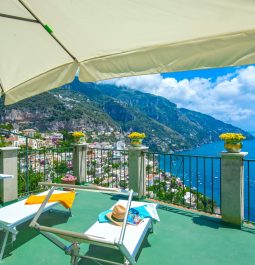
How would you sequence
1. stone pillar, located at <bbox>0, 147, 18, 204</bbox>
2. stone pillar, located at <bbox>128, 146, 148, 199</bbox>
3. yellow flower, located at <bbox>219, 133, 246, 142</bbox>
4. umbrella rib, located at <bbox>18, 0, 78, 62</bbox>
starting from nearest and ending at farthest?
umbrella rib, located at <bbox>18, 0, 78, 62</bbox>, yellow flower, located at <bbox>219, 133, 246, 142</bbox>, stone pillar, located at <bbox>0, 147, 18, 204</bbox>, stone pillar, located at <bbox>128, 146, 148, 199</bbox>

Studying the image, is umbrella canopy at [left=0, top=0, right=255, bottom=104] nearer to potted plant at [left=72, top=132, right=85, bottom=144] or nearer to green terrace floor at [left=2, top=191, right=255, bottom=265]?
green terrace floor at [left=2, top=191, right=255, bottom=265]

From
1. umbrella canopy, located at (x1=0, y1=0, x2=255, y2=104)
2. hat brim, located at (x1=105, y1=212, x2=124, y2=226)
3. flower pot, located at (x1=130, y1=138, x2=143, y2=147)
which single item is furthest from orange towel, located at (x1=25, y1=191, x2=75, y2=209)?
flower pot, located at (x1=130, y1=138, x2=143, y2=147)

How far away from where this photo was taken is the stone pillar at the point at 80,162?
679 centimetres

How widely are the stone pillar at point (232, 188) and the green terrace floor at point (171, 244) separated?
0.20 m

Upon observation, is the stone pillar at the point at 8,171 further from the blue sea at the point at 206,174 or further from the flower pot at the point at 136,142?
the blue sea at the point at 206,174

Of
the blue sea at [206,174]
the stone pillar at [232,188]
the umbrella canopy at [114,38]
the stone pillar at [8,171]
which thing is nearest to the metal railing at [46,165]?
Result: the stone pillar at [8,171]

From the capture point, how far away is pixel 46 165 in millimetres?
7113

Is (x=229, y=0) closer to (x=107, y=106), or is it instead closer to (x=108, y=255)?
(x=108, y=255)

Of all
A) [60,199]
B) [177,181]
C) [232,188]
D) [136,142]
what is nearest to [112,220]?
[60,199]

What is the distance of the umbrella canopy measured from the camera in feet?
6.39

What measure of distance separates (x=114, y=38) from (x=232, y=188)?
3.05 m

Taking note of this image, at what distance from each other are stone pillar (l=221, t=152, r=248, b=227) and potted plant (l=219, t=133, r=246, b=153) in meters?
0.09

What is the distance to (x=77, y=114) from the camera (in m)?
38.6

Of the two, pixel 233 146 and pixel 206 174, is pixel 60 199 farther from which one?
pixel 206 174
